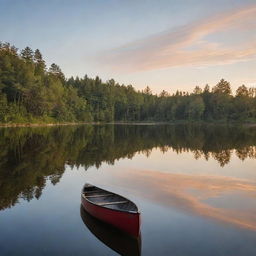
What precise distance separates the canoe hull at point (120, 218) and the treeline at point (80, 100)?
79.1 metres

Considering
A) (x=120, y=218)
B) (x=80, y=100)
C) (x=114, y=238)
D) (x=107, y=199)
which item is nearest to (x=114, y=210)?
(x=120, y=218)

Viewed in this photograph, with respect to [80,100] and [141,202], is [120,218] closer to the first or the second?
[141,202]

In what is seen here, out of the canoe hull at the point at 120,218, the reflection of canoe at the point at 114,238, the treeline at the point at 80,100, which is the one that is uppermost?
the treeline at the point at 80,100

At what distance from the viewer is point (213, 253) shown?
11891 millimetres

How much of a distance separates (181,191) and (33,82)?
90907 millimetres

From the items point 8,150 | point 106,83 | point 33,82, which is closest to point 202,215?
point 8,150

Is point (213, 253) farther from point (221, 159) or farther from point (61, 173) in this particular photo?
point (221, 159)

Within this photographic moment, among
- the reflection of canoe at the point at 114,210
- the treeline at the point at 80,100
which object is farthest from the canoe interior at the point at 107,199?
the treeline at the point at 80,100

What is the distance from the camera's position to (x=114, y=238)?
43.9 ft

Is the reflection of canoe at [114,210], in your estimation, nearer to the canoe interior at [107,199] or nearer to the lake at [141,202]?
the canoe interior at [107,199]

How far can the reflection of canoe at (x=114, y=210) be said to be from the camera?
1288 cm

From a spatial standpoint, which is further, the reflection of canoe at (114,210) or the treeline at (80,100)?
Answer: the treeline at (80,100)

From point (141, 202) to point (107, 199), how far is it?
284 centimetres

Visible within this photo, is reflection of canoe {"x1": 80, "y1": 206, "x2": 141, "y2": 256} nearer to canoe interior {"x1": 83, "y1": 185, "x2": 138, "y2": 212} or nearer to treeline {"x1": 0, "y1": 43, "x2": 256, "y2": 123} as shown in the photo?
canoe interior {"x1": 83, "y1": 185, "x2": 138, "y2": 212}
